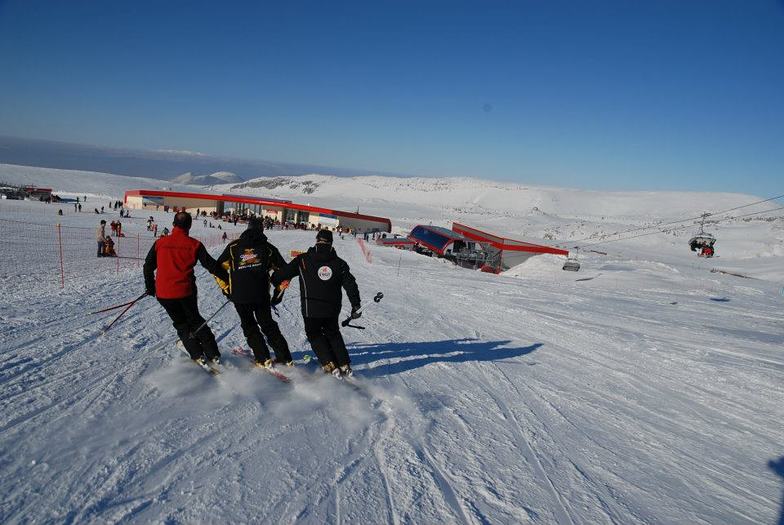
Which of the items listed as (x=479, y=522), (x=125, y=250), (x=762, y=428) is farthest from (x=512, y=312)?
(x=125, y=250)

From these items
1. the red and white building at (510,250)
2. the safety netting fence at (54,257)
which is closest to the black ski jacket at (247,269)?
the safety netting fence at (54,257)

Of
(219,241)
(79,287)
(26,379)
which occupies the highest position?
(26,379)

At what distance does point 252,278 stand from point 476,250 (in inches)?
1007

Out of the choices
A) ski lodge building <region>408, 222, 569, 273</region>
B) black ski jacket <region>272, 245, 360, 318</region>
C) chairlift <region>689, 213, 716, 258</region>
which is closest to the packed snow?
black ski jacket <region>272, 245, 360, 318</region>

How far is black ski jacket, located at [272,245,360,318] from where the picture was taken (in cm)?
462

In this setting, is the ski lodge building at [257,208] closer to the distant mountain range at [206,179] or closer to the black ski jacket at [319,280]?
the black ski jacket at [319,280]

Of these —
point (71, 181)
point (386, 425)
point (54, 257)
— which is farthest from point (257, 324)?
point (71, 181)

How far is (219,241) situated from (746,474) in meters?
26.7

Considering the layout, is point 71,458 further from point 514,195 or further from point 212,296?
point 514,195

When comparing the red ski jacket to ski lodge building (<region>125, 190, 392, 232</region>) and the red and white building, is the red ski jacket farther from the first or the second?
ski lodge building (<region>125, 190, 392, 232</region>)

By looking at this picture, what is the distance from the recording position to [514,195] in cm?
11988

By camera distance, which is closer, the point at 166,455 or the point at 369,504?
the point at 369,504

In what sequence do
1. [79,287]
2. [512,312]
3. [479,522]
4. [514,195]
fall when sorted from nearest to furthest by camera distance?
[479,522], [79,287], [512,312], [514,195]

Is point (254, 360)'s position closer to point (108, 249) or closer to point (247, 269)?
point (247, 269)
